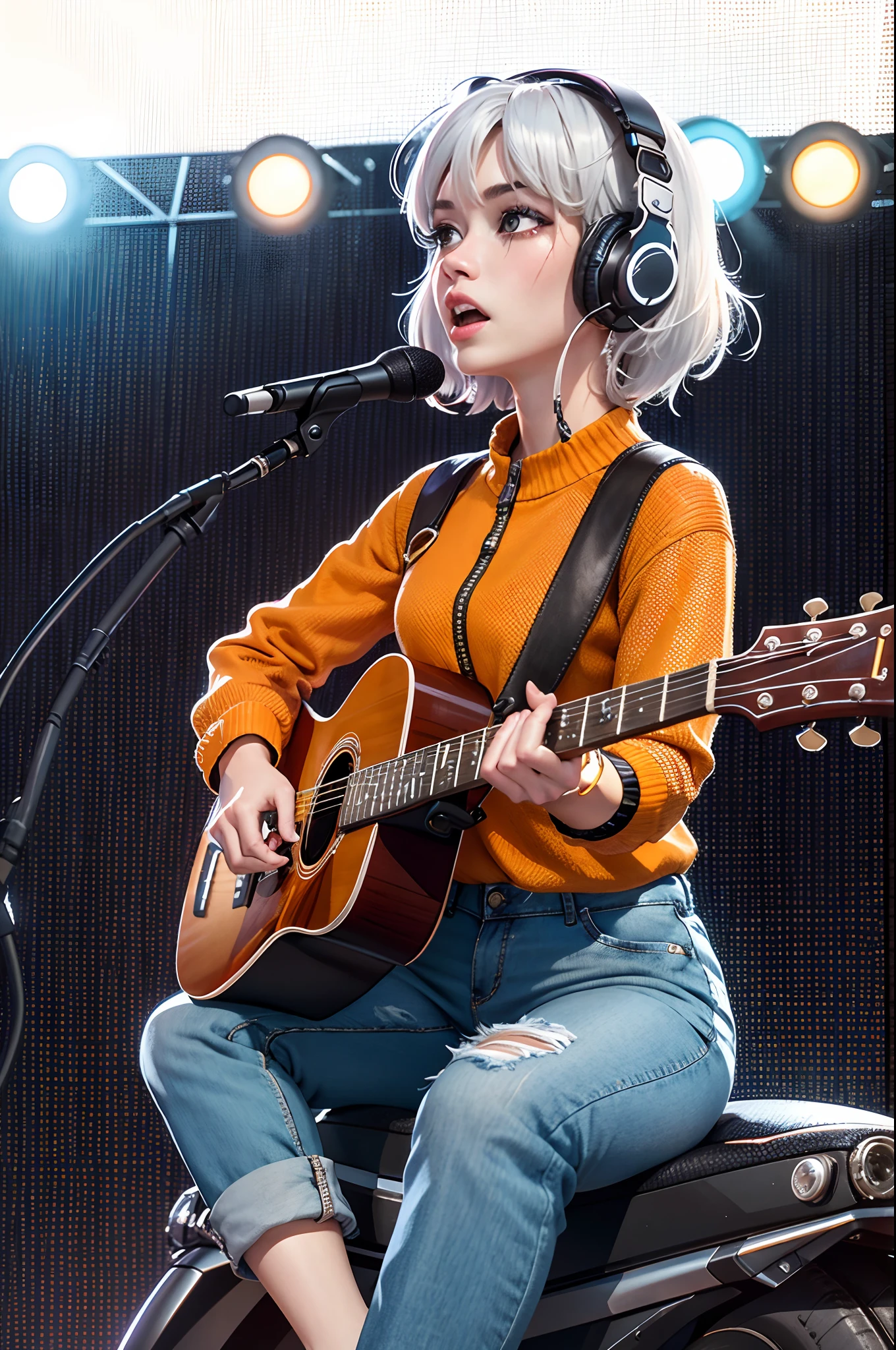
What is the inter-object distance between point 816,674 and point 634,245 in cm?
61

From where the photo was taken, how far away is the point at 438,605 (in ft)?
4.66

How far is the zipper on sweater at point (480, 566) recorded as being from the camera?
1.38 meters

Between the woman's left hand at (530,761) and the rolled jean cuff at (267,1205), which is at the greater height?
the woman's left hand at (530,761)

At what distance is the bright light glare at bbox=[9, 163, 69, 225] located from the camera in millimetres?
2096

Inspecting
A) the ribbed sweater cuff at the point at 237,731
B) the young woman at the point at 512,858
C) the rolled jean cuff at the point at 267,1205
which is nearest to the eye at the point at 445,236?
the young woman at the point at 512,858

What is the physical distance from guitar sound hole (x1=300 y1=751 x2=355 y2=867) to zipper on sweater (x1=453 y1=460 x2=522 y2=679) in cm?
18

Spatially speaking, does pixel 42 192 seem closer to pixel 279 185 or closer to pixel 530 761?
pixel 279 185

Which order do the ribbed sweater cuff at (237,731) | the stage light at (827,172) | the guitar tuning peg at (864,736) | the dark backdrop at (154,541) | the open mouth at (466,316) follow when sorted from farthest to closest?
the dark backdrop at (154,541) < the stage light at (827,172) < the ribbed sweater cuff at (237,731) < the open mouth at (466,316) < the guitar tuning peg at (864,736)

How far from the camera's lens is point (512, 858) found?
1.28 m

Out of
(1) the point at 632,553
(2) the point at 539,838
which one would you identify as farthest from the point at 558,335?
(2) the point at 539,838

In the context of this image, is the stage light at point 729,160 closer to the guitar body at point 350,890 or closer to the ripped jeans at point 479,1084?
the guitar body at point 350,890

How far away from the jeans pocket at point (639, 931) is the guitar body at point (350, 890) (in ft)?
0.55

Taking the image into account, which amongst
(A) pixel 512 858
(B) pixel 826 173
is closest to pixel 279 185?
(B) pixel 826 173


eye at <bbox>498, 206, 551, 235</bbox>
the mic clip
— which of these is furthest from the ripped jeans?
eye at <bbox>498, 206, 551, 235</bbox>
